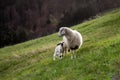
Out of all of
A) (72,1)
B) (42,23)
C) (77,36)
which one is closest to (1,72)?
(77,36)

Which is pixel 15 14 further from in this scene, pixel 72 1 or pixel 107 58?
pixel 107 58

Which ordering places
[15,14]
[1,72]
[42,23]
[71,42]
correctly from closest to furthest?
[71,42] → [1,72] → [42,23] → [15,14]

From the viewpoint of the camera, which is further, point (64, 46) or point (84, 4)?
point (84, 4)

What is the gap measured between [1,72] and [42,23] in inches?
3790

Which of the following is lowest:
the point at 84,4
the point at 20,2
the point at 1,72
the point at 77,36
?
the point at 1,72

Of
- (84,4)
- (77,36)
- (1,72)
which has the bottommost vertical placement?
(1,72)

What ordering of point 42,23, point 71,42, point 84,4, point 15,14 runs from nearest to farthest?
point 71,42 → point 84,4 → point 42,23 → point 15,14

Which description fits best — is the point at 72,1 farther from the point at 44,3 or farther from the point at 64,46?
the point at 64,46

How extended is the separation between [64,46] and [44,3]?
396 ft

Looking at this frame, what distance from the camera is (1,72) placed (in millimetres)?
39406

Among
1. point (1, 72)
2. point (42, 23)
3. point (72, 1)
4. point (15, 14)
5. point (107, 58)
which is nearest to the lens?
point (107, 58)

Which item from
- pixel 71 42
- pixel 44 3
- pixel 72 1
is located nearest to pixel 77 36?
pixel 71 42

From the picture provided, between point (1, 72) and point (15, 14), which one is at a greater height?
point (15, 14)

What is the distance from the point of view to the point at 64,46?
26.3 meters
